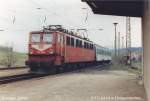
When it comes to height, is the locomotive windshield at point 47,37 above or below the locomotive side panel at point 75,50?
above

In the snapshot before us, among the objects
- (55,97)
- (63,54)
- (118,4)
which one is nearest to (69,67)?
(63,54)

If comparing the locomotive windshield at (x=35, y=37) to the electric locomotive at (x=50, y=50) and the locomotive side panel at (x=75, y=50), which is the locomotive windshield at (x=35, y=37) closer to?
the electric locomotive at (x=50, y=50)

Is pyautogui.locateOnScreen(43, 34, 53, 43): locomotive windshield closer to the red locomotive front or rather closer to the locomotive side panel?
the red locomotive front

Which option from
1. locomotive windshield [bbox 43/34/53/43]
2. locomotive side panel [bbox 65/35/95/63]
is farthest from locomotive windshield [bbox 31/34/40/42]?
locomotive side panel [bbox 65/35/95/63]

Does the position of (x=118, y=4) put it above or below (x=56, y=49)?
above

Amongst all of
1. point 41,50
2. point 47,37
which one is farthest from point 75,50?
point 41,50

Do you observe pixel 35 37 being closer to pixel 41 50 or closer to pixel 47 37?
pixel 47 37

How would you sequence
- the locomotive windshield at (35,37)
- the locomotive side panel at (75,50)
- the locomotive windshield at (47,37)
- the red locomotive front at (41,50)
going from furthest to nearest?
the locomotive side panel at (75,50)
the locomotive windshield at (35,37)
the locomotive windshield at (47,37)
the red locomotive front at (41,50)

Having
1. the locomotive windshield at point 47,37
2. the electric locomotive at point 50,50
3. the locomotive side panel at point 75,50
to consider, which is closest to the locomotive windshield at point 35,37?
the electric locomotive at point 50,50

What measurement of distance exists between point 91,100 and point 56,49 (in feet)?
46.0

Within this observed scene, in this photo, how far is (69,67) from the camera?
93.9 ft

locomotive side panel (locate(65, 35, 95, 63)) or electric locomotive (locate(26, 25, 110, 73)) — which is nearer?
electric locomotive (locate(26, 25, 110, 73))

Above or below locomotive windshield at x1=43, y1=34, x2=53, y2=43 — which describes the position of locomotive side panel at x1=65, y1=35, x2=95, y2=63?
below

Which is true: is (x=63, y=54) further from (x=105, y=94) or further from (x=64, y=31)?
(x=105, y=94)
